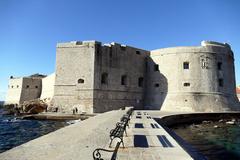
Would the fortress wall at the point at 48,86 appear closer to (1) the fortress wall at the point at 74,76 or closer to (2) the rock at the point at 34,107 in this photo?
(2) the rock at the point at 34,107

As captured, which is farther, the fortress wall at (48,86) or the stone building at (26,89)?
the stone building at (26,89)

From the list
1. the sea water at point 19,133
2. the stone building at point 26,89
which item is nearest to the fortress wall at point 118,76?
the sea water at point 19,133

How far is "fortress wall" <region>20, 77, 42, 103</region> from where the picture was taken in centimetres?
3659

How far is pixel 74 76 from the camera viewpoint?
914 inches

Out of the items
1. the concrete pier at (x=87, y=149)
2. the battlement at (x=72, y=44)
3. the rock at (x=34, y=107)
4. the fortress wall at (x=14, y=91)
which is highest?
the battlement at (x=72, y=44)

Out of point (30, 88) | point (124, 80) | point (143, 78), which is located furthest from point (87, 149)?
point (30, 88)

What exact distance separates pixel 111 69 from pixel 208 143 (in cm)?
1533

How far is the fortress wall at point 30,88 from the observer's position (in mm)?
36594

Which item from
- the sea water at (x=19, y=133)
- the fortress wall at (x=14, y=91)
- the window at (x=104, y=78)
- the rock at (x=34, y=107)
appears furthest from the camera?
the fortress wall at (x=14, y=91)

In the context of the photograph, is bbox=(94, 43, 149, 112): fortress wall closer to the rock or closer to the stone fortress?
the stone fortress

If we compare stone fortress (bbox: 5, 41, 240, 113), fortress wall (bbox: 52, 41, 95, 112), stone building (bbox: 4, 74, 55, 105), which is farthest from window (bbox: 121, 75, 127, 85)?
stone building (bbox: 4, 74, 55, 105)

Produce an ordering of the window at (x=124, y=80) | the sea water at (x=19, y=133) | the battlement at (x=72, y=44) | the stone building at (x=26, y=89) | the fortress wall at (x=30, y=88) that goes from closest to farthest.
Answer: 1. the sea water at (x=19, y=133)
2. the battlement at (x=72, y=44)
3. the window at (x=124, y=80)
4. the stone building at (x=26, y=89)
5. the fortress wall at (x=30, y=88)

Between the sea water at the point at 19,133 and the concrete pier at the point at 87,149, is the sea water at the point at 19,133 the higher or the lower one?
the lower one

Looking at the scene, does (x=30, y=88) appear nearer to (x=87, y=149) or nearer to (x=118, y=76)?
(x=118, y=76)
